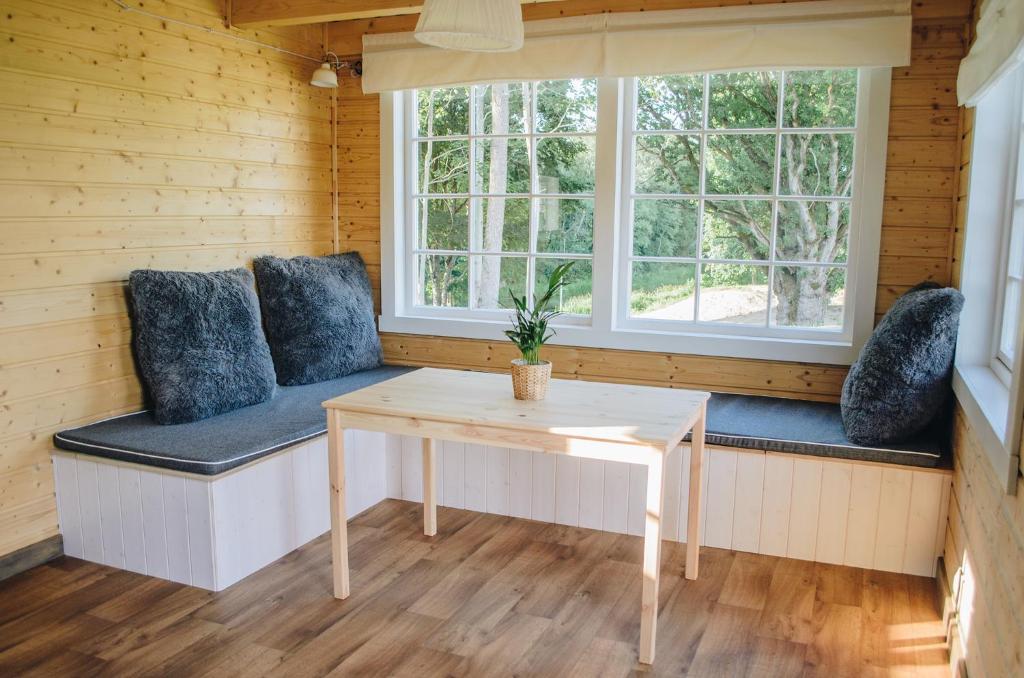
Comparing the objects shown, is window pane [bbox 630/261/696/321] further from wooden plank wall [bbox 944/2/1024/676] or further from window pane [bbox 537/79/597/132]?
wooden plank wall [bbox 944/2/1024/676]

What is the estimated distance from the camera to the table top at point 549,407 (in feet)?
7.94

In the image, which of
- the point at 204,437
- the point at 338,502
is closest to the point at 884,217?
the point at 338,502

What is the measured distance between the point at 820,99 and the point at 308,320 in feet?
8.24

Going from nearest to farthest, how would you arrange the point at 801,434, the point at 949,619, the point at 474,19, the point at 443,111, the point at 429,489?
the point at 474,19 → the point at 949,619 → the point at 801,434 → the point at 429,489 → the point at 443,111

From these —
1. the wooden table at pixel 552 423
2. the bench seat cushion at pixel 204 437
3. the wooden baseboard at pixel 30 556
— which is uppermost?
the wooden table at pixel 552 423

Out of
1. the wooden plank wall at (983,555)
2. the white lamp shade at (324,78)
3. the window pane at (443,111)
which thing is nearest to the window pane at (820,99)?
the wooden plank wall at (983,555)

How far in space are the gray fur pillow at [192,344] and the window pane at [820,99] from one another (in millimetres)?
2524

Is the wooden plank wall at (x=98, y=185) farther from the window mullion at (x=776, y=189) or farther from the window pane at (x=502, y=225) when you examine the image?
the window mullion at (x=776, y=189)

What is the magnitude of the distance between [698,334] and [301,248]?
2068mm

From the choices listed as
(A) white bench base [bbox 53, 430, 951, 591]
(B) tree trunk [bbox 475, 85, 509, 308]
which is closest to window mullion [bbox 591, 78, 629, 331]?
(B) tree trunk [bbox 475, 85, 509, 308]

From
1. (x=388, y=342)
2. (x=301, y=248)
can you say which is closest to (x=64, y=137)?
(x=301, y=248)

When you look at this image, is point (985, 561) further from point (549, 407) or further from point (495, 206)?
point (495, 206)

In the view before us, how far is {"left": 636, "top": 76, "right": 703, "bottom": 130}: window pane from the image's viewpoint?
3807mm

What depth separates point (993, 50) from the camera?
236cm
